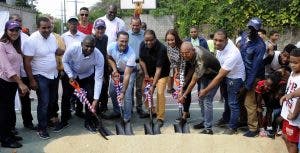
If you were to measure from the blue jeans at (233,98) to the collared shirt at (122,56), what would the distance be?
5.24 feet

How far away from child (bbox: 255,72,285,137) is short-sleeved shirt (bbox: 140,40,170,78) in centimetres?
164

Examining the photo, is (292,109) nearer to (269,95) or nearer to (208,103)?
(269,95)

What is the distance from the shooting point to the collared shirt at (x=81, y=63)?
6.64 meters

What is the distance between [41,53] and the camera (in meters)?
6.43

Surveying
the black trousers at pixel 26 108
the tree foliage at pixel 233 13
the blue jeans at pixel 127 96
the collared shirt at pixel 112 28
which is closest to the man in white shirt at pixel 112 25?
the collared shirt at pixel 112 28

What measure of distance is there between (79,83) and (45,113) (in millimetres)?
779

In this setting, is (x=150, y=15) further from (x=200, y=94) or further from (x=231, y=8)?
(x=200, y=94)

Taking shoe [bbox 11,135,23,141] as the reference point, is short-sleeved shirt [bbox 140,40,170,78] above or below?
above

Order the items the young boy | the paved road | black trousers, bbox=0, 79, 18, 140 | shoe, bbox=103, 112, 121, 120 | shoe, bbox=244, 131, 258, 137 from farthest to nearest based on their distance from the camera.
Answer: shoe, bbox=103, 112, 121, 120
shoe, bbox=244, 131, 258, 137
the paved road
black trousers, bbox=0, 79, 18, 140
the young boy

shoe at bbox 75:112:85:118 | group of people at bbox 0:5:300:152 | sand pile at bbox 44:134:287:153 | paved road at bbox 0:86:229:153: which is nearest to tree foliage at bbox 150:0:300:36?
paved road at bbox 0:86:229:153

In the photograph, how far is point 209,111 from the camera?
22.3 ft

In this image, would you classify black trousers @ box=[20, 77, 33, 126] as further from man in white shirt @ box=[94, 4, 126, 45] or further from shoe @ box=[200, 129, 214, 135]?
shoe @ box=[200, 129, 214, 135]

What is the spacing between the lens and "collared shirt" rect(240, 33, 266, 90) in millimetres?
6410

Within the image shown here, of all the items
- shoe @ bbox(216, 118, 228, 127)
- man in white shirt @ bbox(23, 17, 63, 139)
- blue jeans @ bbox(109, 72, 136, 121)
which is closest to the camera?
man in white shirt @ bbox(23, 17, 63, 139)
